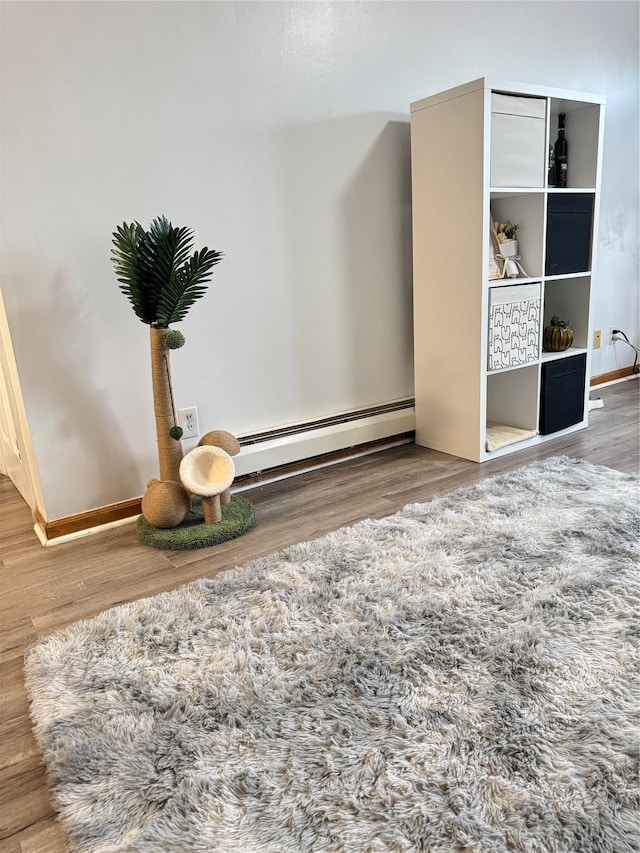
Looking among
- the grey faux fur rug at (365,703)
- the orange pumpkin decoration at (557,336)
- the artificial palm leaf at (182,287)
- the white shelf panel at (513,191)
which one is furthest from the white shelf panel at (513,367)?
the artificial palm leaf at (182,287)

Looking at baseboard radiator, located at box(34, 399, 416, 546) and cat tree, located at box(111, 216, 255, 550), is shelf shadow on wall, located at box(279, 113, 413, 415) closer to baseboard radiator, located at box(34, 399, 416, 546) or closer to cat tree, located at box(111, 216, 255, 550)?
baseboard radiator, located at box(34, 399, 416, 546)

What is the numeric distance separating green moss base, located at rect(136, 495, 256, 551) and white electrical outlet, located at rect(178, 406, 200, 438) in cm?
30

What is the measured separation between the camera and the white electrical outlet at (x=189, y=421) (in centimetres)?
229

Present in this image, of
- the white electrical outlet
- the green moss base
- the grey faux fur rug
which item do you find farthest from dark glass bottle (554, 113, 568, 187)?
the green moss base

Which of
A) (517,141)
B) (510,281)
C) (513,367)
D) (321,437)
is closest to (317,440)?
(321,437)

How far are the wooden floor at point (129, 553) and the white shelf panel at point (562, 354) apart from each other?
0.38m

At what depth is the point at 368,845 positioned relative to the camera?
0.91 m

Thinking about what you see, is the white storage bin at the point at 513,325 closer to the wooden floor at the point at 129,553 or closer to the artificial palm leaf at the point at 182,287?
the wooden floor at the point at 129,553

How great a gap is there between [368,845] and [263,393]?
1766 millimetres

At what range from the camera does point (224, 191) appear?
2236mm

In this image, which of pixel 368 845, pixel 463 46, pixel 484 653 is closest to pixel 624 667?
pixel 484 653

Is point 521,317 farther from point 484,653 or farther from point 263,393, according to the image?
point 484,653

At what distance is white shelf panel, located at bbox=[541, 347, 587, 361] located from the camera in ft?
8.91

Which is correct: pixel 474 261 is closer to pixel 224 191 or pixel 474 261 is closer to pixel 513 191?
pixel 513 191
